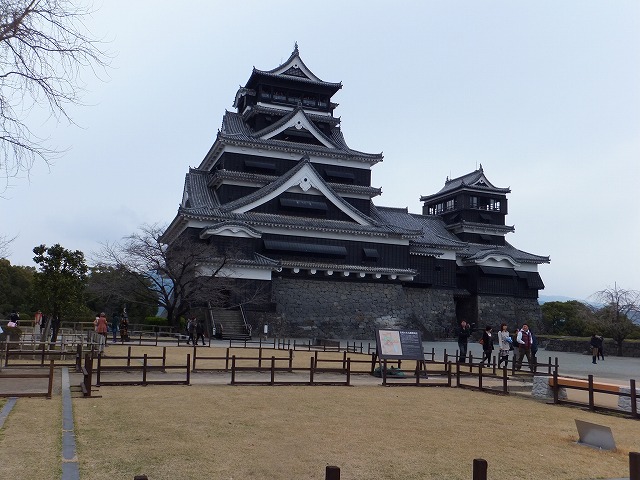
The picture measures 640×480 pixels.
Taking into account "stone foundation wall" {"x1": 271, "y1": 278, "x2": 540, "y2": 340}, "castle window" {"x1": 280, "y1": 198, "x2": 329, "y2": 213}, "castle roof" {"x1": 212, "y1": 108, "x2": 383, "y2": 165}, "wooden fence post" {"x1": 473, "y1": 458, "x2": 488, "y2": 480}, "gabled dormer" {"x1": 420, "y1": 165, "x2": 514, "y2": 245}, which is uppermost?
"castle roof" {"x1": 212, "y1": 108, "x2": 383, "y2": 165}

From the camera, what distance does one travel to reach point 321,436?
9.01m

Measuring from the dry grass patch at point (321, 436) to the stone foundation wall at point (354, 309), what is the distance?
24.7 meters

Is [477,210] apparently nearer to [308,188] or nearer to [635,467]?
[308,188]

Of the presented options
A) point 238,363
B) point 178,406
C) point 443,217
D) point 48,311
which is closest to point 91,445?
point 178,406

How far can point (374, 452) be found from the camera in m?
8.17

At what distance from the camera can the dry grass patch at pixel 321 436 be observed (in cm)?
723

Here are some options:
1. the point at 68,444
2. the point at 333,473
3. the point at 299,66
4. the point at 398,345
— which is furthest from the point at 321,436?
the point at 299,66

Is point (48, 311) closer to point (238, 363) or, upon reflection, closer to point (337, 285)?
point (238, 363)

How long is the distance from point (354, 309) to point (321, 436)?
31447 millimetres

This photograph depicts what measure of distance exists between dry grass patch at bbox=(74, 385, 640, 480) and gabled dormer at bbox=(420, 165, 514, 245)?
38.6 metres

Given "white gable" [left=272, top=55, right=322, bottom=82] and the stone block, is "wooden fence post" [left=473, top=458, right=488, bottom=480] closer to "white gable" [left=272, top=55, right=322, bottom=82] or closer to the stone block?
the stone block

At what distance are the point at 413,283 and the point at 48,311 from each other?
29115mm

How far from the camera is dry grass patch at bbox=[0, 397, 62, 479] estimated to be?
6512 mm

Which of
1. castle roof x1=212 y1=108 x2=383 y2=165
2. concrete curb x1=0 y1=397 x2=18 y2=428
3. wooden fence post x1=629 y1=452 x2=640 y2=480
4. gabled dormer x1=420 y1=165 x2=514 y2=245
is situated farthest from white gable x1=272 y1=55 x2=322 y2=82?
wooden fence post x1=629 y1=452 x2=640 y2=480
